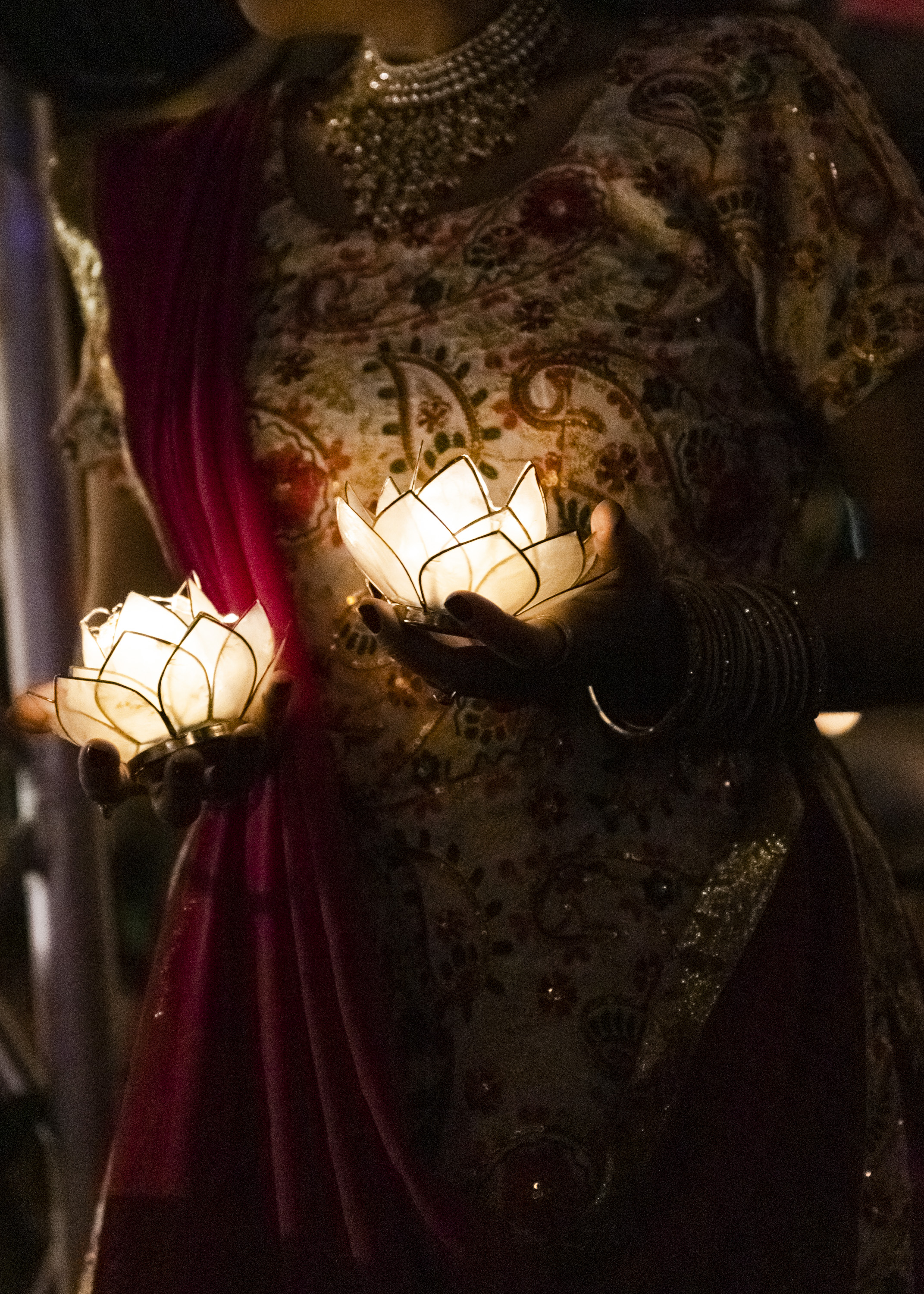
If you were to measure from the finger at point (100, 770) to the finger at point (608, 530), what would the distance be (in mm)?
284

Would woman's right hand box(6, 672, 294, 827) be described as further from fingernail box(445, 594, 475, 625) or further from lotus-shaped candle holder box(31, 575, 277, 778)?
fingernail box(445, 594, 475, 625)

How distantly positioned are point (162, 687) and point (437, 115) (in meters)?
0.49

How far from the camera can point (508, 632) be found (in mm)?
703

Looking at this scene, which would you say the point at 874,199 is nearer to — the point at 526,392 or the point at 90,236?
the point at 526,392

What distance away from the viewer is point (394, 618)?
721mm

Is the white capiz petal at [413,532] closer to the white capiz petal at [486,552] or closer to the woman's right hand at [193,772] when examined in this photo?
the white capiz petal at [486,552]

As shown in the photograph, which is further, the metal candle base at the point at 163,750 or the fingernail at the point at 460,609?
the metal candle base at the point at 163,750

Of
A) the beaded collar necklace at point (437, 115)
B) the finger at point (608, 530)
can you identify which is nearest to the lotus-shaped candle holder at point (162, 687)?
the finger at point (608, 530)

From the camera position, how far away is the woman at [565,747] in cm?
85

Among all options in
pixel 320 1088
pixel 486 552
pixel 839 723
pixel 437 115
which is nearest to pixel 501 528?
pixel 486 552

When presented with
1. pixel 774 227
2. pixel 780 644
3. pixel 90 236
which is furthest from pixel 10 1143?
pixel 774 227

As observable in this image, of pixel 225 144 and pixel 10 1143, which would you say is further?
pixel 10 1143

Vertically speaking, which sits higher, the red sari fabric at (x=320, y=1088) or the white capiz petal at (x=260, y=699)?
the white capiz petal at (x=260, y=699)

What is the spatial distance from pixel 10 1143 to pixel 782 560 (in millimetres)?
880
